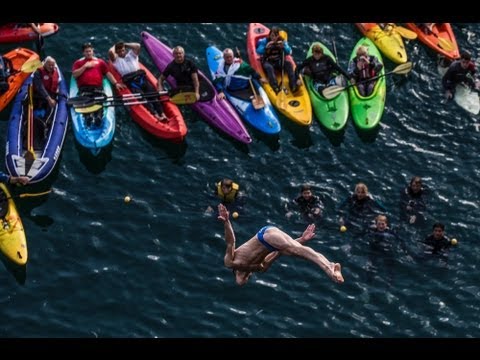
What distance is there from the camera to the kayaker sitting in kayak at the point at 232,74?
30.2 m

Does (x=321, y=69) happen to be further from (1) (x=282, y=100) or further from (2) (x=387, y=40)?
(2) (x=387, y=40)

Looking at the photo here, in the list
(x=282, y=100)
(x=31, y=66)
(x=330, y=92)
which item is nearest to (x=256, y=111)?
(x=282, y=100)

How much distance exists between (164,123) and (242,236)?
452 cm

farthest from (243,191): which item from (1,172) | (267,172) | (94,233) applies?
(1,172)

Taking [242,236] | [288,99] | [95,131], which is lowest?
[242,236]

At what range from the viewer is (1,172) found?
26.9 metres

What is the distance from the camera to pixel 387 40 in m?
32.3

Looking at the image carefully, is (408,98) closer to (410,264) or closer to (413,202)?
(413,202)

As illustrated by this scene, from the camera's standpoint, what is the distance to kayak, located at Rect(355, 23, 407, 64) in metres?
31.9

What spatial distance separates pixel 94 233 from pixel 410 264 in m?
7.88

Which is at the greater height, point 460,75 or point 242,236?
point 460,75

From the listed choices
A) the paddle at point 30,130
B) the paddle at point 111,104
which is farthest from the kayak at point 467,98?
the paddle at point 30,130

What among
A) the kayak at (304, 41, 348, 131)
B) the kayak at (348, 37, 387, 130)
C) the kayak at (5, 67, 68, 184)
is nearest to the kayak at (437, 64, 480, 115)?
the kayak at (348, 37, 387, 130)
